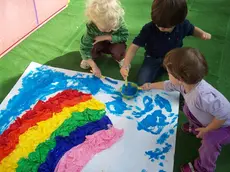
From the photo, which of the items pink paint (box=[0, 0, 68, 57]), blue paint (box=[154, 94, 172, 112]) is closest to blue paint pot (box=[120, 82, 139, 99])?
blue paint (box=[154, 94, 172, 112])

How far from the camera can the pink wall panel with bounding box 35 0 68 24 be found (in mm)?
1669

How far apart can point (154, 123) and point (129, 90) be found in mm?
199

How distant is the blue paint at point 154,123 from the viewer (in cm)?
113

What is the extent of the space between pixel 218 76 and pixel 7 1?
1.15 m

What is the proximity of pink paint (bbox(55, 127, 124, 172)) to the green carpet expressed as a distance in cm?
27

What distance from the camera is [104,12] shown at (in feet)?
3.75

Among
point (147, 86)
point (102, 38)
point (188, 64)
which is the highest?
point (188, 64)

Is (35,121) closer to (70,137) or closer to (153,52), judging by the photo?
(70,137)

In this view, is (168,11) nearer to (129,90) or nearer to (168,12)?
(168,12)

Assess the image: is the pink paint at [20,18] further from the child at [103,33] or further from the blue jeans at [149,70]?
the blue jeans at [149,70]

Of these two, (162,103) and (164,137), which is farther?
(162,103)

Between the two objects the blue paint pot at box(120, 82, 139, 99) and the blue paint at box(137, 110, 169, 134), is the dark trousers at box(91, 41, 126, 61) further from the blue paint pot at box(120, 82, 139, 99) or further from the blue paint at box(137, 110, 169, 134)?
the blue paint at box(137, 110, 169, 134)

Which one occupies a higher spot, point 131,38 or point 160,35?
point 160,35

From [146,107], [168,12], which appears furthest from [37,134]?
[168,12]
